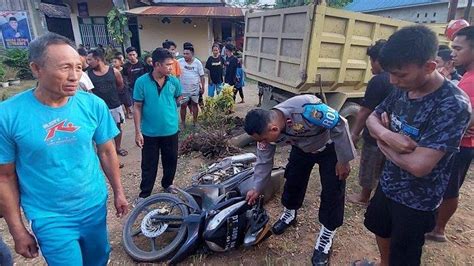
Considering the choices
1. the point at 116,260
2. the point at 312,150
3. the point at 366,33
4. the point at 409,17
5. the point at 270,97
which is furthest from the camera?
the point at 409,17

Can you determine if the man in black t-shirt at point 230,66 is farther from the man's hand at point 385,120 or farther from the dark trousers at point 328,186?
the man's hand at point 385,120

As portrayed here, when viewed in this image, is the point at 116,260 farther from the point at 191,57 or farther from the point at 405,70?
the point at 191,57

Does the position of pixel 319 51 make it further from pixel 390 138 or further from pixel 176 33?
pixel 176 33

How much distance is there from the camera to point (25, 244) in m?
1.50

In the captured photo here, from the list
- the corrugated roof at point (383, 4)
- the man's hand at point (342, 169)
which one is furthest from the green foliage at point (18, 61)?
the corrugated roof at point (383, 4)

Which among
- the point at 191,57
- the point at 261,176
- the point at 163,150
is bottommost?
the point at 163,150

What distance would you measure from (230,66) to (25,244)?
701 centimetres

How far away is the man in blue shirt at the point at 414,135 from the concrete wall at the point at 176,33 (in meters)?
14.7

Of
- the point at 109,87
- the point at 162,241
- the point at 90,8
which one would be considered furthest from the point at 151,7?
the point at 162,241

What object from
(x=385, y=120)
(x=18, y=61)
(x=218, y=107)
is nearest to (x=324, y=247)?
(x=385, y=120)

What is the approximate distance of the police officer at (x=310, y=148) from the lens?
206cm

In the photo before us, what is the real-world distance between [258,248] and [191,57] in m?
4.41

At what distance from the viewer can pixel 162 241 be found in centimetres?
280

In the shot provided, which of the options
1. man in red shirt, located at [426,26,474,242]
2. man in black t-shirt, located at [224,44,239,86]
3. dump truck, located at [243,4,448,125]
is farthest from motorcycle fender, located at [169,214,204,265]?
man in black t-shirt, located at [224,44,239,86]
